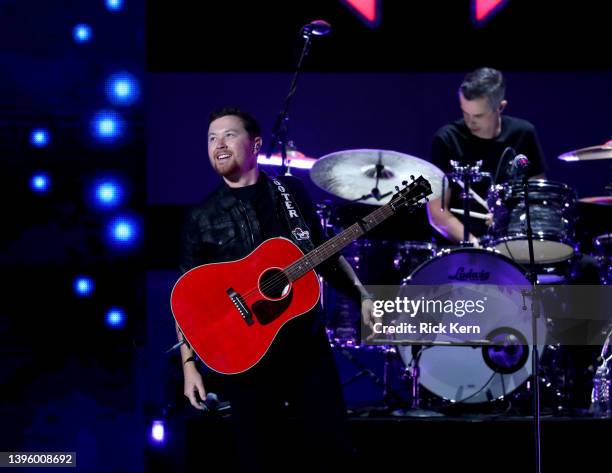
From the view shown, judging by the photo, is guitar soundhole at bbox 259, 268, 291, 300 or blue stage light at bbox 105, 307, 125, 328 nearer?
blue stage light at bbox 105, 307, 125, 328

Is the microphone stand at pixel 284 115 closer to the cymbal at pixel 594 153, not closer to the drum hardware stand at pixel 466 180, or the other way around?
the drum hardware stand at pixel 466 180

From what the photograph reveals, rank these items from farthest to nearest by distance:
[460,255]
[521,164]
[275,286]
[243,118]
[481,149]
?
[481,149]
[460,255]
[521,164]
[243,118]
[275,286]

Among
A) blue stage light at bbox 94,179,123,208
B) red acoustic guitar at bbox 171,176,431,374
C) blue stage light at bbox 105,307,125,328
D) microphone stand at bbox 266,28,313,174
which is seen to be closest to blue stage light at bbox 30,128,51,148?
blue stage light at bbox 94,179,123,208

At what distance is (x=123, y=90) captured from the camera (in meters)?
2.22

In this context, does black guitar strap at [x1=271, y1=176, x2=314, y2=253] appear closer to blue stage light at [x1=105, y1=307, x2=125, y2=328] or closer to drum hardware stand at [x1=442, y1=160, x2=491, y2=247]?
blue stage light at [x1=105, y1=307, x2=125, y2=328]

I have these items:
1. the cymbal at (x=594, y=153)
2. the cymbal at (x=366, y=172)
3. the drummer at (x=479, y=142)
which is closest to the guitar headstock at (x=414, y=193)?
the cymbal at (x=366, y=172)

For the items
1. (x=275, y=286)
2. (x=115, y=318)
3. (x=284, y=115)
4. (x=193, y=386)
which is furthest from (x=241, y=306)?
(x=284, y=115)

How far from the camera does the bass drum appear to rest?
5.18 metres

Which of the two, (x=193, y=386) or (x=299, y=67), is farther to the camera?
(x=299, y=67)

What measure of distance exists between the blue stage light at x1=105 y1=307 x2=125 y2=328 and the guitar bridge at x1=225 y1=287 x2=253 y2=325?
114cm

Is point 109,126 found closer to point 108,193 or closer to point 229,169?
point 108,193

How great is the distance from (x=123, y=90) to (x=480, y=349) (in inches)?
145

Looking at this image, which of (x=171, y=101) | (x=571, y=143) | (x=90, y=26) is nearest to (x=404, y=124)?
(x=571, y=143)

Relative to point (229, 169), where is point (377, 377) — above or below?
below
